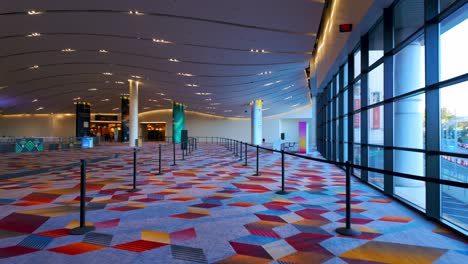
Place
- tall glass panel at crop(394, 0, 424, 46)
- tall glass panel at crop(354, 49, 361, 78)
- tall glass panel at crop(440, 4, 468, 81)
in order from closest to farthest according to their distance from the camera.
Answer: tall glass panel at crop(440, 4, 468, 81) → tall glass panel at crop(394, 0, 424, 46) → tall glass panel at crop(354, 49, 361, 78)

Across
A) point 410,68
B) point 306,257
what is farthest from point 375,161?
point 306,257

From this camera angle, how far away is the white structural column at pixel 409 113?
8.94 m

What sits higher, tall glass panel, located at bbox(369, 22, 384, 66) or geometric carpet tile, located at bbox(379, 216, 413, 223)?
tall glass panel, located at bbox(369, 22, 384, 66)

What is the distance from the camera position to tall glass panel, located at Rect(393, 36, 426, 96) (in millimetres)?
8891

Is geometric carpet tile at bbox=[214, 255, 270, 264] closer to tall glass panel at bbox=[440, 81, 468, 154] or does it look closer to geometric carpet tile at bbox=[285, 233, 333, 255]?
geometric carpet tile at bbox=[285, 233, 333, 255]

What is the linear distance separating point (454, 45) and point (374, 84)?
3.79 m

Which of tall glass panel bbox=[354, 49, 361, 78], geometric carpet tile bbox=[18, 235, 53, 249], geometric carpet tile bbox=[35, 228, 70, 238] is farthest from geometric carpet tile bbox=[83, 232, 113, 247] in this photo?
tall glass panel bbox=[354, 49, 361, 78]

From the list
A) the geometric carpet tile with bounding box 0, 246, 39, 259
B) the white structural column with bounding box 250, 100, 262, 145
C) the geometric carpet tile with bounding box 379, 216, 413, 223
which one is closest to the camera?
the geometric carpet tile with bounding box 0, 246, 39, 259

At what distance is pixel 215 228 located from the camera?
4.62 meters

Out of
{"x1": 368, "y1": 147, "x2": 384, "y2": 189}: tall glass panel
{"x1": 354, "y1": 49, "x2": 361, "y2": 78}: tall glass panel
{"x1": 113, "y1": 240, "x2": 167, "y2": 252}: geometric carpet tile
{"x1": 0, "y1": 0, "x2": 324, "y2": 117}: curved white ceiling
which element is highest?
{"x1": 0, "y1": 0, "x2": 324, "y2": 117}: curved white ceiling

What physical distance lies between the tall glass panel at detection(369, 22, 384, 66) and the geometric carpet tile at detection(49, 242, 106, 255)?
7.88 meters

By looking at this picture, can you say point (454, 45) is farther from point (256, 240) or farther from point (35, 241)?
point (35, 241)

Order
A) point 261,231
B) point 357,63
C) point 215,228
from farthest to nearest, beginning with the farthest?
point 357,63 → point 215,228 → point 261,231

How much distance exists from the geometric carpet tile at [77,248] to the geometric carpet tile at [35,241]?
26 cm
